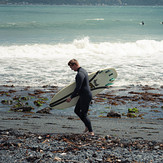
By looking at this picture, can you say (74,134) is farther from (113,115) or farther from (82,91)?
(113,115)

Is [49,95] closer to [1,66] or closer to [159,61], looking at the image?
[1,66]

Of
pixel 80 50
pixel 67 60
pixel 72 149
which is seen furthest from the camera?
pixel 80 50

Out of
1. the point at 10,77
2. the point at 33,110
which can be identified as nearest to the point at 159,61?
the point at 10,77

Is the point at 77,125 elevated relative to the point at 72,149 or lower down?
lower down

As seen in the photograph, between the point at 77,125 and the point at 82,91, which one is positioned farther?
the point at 77,125

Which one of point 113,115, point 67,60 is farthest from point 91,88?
point 67,60

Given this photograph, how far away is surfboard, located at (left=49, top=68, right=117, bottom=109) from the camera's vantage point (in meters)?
6.61

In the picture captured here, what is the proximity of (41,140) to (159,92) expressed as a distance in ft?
23.8

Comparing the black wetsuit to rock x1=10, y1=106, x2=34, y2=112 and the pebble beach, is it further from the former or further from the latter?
rock x1=10, y1=106, x2=34, y2=112

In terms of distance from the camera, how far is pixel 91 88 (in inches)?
270

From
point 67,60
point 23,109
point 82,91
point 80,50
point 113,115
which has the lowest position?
point 113,115

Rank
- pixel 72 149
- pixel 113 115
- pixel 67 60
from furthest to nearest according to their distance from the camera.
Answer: pixel 67 60 < pixel 113 115 < pixel 72 149

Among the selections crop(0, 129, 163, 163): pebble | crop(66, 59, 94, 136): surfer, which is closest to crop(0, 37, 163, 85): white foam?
crop(66, 59, 94, 136): surfer

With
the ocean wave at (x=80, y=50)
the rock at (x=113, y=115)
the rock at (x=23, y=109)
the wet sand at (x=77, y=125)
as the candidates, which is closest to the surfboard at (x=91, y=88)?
the wet sand at (x=77, y=125)
